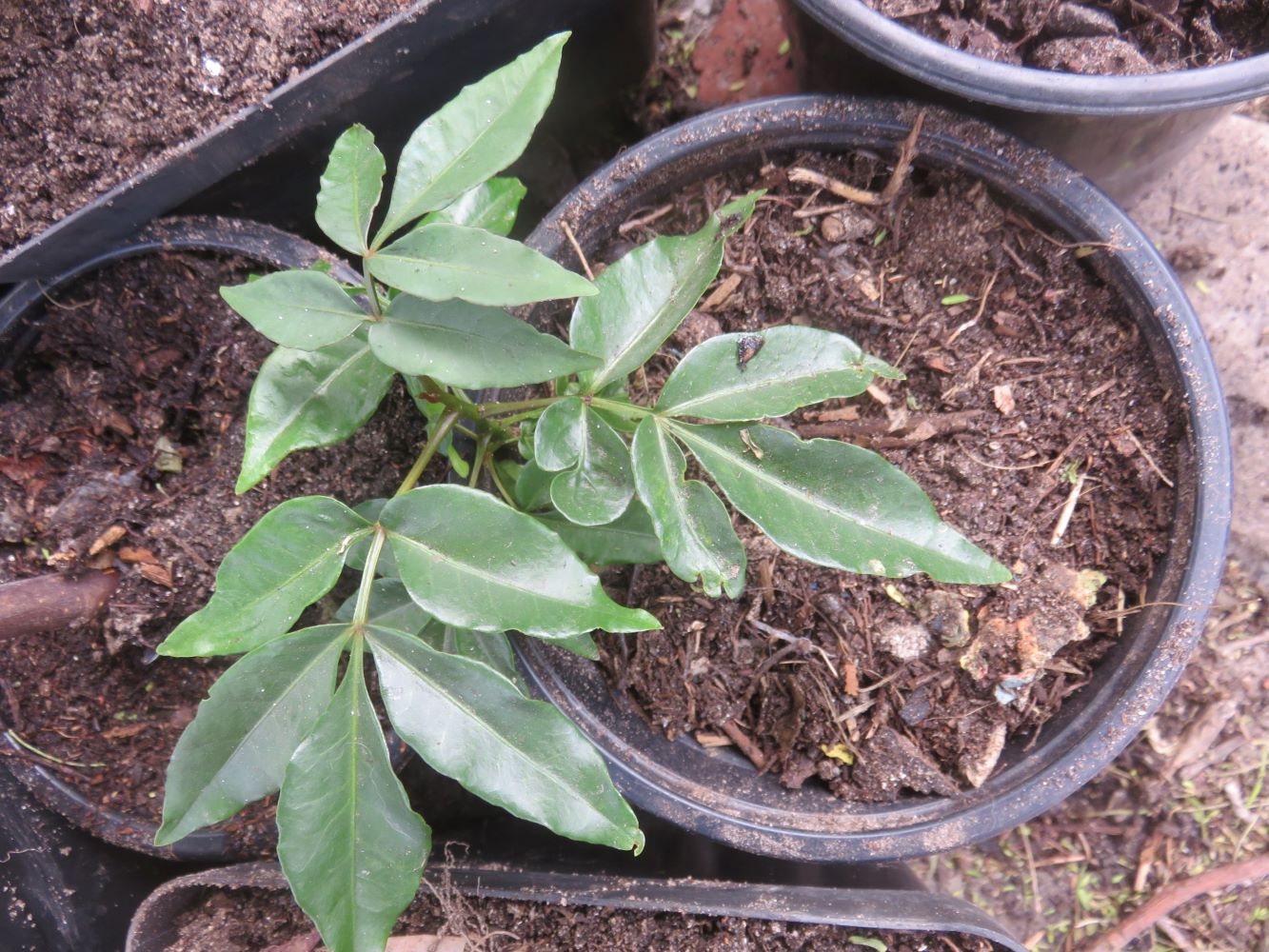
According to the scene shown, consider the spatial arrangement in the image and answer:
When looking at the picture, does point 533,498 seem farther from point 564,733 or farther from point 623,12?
point 623,12

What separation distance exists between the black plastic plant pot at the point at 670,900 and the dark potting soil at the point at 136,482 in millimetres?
100

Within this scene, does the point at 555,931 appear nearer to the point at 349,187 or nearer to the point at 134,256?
the point at 349,187

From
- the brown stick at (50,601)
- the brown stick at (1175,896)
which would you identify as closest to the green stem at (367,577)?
the brown stick at (50,601)

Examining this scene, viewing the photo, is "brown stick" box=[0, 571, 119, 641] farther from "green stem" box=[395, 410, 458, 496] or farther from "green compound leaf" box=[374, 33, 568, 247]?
"green compound leaf" box=[374, 33, 568, 247]

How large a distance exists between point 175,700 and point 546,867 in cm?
53

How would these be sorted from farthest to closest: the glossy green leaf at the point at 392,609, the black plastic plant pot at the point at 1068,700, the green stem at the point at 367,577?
the black plastic plant pot at the point at 1068,700
the glossy green leaf at the point at 392,609
the green stem at the point at 367,577

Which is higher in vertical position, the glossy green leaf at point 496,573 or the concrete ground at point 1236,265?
the concrete ground at point 1236,265

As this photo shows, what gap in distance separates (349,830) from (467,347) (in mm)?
398

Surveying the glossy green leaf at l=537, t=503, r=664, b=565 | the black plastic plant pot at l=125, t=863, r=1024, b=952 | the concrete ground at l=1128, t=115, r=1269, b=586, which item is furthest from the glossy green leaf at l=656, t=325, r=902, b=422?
the concrete ground at l=1128, t=115, r=1269, b=586

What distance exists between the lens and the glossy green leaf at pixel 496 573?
0.63 m

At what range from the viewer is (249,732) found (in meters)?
0.71

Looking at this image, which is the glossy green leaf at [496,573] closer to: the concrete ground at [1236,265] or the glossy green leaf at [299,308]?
the glossy green leaf at [299,308]

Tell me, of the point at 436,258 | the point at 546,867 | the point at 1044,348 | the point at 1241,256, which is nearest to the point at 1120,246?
the point at 1044,348

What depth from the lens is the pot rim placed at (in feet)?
3.24
